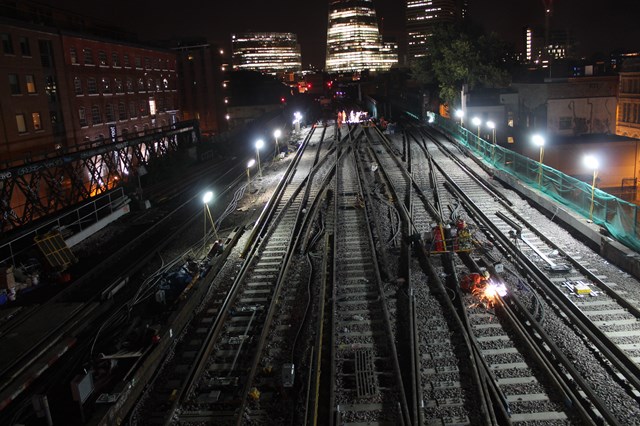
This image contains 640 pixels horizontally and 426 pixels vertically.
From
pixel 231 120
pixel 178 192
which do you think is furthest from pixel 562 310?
pixel 231 120

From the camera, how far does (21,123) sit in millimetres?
29547

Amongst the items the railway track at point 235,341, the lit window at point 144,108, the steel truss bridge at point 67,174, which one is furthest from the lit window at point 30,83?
the railway track at point 235,341

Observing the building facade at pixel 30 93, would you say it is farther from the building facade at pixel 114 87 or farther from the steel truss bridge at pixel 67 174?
the steel truss bridge at pixel 67 174

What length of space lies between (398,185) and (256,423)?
16318 mm

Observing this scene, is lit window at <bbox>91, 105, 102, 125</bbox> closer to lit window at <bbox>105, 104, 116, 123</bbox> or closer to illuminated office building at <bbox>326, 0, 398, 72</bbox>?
lit window at <bbox>105, 104, 116, 123</bbox>

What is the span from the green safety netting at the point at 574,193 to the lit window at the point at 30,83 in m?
27.0

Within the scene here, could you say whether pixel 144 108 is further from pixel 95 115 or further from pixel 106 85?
pixel 95 115

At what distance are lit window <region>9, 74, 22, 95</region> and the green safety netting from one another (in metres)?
26.9

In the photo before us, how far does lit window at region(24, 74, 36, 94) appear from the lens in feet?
99.9

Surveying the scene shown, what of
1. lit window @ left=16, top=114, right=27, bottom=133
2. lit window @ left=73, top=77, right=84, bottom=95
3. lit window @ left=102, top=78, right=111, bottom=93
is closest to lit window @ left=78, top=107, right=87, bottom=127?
lit window @ left=73, top=77, right=84, bottom=95

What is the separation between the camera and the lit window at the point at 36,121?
30562 millimetres

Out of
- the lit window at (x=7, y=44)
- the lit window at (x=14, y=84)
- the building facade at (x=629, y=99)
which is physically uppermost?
the lit window at (x=7, y=44)

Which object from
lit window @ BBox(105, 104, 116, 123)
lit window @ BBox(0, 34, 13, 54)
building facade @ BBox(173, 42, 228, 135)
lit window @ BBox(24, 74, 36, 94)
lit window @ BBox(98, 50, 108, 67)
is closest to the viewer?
lit window @ BBox(0, 34, 13, 54)

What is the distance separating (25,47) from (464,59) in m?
35.1
